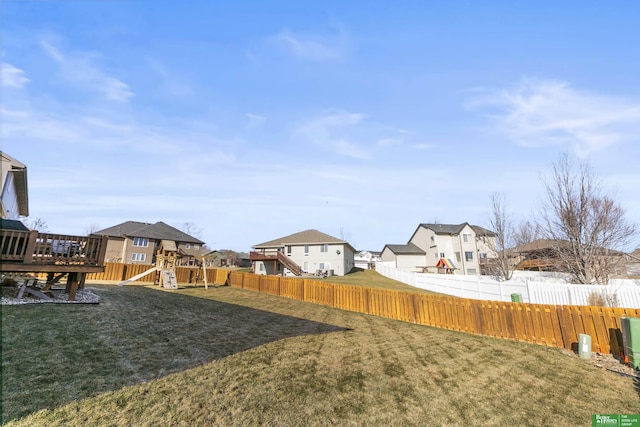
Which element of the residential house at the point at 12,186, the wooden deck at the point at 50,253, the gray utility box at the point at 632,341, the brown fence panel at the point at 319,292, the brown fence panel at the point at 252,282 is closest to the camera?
the gray utility box at the point at 632,341

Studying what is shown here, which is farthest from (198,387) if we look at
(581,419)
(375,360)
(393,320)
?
(393,320)

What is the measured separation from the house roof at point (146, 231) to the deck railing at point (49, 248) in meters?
39.0

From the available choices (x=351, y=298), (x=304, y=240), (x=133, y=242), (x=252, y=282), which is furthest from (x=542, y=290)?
(x=133, y=242)

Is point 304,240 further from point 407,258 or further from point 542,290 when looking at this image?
point 542,290

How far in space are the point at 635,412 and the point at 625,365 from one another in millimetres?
3505

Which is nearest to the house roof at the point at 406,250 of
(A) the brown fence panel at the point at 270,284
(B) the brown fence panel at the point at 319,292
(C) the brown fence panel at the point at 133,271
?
(A) the brown fence panel at the point at 270,284

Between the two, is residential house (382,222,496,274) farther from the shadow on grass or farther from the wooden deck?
the wooden deck

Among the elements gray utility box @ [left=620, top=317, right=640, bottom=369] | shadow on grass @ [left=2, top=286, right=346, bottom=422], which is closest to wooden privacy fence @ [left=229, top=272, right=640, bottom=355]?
gray utility box @ [left=620, top=317, right=640, bottom=369]

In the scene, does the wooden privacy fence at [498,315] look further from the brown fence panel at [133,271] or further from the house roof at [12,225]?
the brown fence panel at [133,271]

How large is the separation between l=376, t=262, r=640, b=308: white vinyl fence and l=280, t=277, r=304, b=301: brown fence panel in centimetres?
1346

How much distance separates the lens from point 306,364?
23.2 feet

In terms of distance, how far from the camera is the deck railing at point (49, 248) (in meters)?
10.1

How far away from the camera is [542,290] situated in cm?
1577

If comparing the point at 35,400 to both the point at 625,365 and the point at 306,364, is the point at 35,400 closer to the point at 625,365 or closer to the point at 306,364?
the point at 306,364
